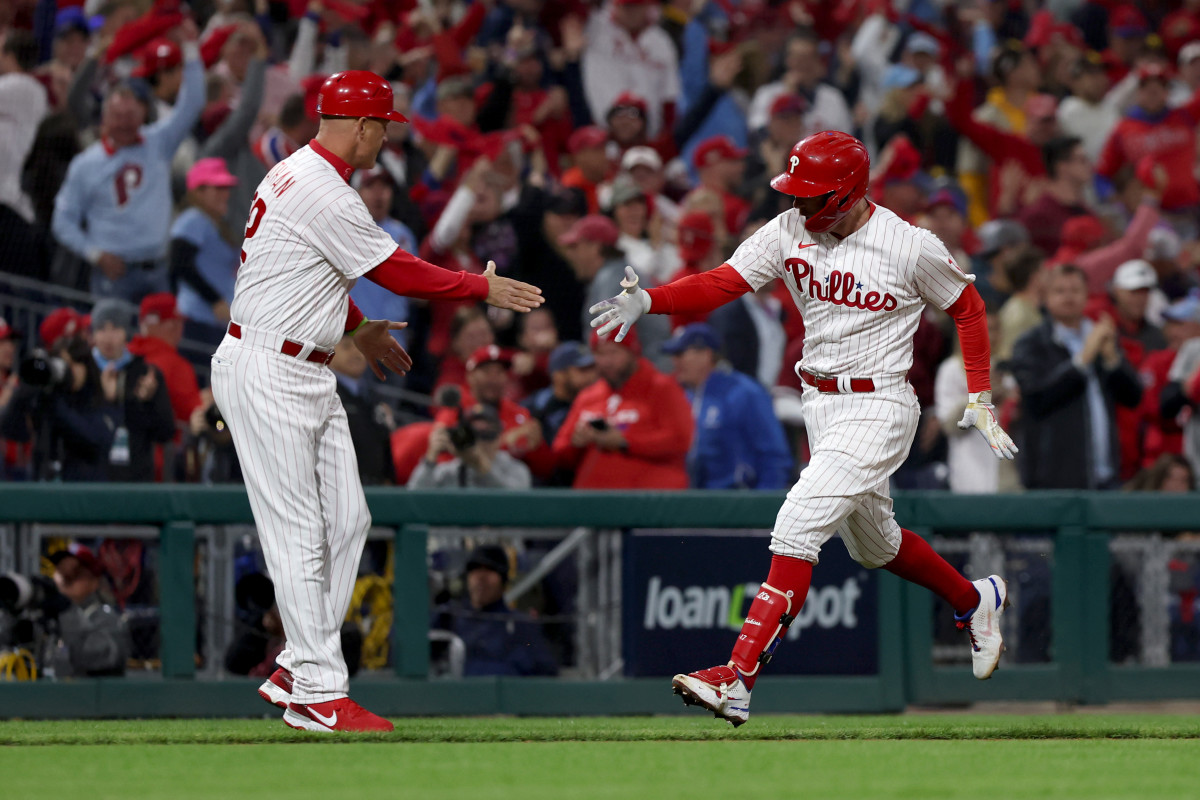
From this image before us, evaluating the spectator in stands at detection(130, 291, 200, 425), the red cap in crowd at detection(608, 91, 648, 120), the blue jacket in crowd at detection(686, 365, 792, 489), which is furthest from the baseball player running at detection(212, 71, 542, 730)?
the red cap in crowd at detection(608, 91, 648, 120)

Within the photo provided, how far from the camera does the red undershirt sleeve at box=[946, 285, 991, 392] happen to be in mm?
5762

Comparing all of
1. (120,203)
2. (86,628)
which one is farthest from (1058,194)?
(86,628)

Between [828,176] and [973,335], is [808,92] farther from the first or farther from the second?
[828,176]

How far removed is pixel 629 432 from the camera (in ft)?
27.3

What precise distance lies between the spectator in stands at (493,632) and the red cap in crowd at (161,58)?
440 cm

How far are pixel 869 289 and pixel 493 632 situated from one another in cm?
→ 274

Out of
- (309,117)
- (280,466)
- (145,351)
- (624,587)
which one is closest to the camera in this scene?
(280,466)

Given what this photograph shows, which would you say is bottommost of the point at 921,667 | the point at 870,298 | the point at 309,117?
the point at 921,667

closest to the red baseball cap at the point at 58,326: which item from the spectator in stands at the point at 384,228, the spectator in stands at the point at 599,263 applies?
the spectator in stands at the point at 384,228

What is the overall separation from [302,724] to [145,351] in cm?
336

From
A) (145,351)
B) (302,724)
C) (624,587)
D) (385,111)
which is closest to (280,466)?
(302,724)

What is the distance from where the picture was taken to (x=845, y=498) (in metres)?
5.48

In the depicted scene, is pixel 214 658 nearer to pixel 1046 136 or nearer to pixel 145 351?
pixel 145 351

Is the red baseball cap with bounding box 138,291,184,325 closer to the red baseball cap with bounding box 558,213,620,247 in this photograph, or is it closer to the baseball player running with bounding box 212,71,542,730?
the red baseball cap with bounding box 558,213,620,247
